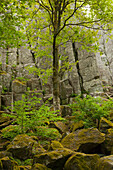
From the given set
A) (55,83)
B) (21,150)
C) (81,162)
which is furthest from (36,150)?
(55,83)

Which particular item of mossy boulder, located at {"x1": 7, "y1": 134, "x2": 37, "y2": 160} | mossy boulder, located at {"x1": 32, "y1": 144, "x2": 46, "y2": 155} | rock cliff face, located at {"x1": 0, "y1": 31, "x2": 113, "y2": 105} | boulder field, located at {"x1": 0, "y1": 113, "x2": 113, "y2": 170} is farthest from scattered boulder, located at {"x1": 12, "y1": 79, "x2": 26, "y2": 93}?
mossy boulder, located at {"x1": 7, "y1": 134, "x2": 37, "y2": 160}

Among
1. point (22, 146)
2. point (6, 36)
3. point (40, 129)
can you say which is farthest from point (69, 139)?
point (6, 36)

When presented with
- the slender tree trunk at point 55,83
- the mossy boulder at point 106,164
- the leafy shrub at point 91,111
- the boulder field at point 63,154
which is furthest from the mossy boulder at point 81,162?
the slender tree trunk at point 55,83

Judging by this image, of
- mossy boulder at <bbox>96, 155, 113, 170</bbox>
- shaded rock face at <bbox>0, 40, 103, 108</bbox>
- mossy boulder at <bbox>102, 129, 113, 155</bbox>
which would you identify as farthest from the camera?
shaded rock face at <bbox>0, 40, 103, 108</bbox>

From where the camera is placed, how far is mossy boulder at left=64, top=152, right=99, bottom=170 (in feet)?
9.96

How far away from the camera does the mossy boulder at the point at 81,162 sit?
304cm

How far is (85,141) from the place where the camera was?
446 centimetres

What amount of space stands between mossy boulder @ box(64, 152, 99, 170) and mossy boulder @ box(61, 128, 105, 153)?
1.11 metres

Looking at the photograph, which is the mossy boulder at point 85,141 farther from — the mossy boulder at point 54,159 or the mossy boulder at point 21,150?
the mossy boulder at point 21,150

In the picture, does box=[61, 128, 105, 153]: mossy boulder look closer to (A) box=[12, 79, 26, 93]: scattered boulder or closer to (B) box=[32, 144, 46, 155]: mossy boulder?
(B) box=[32, 144, 46, 155]: mossy boulder

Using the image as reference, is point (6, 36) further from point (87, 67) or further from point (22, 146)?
point (87, 67)

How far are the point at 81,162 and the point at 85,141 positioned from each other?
4.67 feet

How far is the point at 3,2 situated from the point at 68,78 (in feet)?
51.6

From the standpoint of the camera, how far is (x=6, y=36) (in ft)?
27.7
